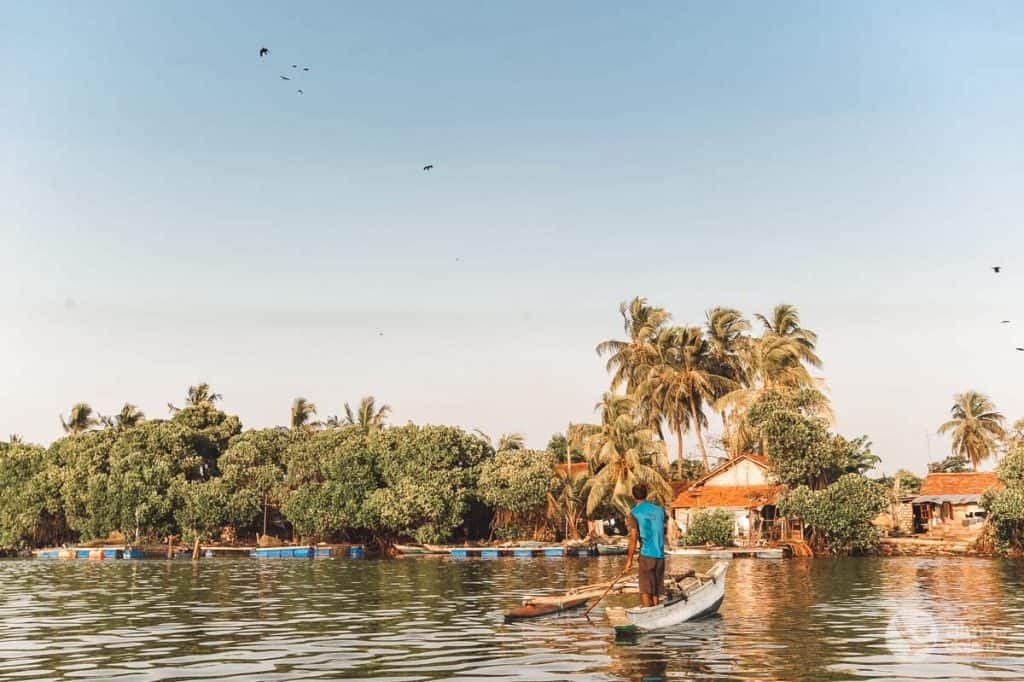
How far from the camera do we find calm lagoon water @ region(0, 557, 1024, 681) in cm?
1590

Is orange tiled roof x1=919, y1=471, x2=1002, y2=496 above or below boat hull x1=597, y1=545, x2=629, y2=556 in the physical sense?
above

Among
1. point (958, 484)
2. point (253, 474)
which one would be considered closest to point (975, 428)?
point (958, 484)

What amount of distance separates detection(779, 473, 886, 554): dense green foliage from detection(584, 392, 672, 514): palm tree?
11711mm

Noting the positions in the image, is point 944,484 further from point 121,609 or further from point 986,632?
point 121,609

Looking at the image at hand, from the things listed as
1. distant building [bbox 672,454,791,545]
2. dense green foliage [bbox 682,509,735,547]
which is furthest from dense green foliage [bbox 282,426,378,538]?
dense green foliage [bbox 682,509,735,547]

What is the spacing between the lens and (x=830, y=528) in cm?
5700

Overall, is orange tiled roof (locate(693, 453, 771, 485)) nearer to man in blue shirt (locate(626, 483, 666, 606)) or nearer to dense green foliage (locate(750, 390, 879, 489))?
dense green foliage (locate(750, 390, 879, 489))

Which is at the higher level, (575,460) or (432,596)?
(575,460)

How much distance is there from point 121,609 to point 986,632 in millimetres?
23606

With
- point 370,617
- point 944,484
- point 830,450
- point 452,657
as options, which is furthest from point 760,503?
point 452,657

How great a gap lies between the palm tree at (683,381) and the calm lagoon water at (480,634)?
1569 inches

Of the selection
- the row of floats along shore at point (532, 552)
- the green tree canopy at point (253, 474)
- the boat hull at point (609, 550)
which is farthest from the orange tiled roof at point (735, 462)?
the green tree canopy at point (253, 474)

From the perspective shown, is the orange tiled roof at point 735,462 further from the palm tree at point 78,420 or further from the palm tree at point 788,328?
the palm tree at point 78,420

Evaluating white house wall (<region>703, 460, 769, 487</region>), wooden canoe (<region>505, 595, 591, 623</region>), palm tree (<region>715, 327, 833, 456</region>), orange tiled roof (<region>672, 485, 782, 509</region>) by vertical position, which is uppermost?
palm tree (<region>715, 327, 833, 456</region>)
